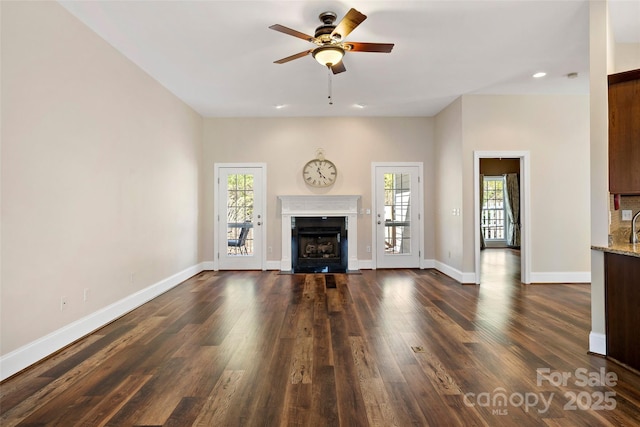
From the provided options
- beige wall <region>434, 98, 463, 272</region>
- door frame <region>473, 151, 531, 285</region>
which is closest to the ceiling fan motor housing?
beige wall <region>434, 98, 463, 272</region>

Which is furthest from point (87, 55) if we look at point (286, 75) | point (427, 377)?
point (427, 377)

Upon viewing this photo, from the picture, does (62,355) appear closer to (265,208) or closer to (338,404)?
(338,404)

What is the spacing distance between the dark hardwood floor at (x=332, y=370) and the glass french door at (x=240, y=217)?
226cm

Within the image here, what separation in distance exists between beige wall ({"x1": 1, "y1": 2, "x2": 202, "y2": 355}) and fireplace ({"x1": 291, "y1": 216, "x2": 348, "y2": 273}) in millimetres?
2431

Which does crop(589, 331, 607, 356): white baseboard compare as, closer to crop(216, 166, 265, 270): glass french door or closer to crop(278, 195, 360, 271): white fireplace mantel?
crop(278, 195, 360, 271): white fireplace mantel

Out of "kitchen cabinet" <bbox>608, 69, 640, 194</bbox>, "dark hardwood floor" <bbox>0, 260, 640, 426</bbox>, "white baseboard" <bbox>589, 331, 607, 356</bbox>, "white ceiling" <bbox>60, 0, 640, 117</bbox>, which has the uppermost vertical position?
"white ceiling" <bbox>60, 0, 640, 117</bbox>

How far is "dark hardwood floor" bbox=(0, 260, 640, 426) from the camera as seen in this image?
1.83 metres

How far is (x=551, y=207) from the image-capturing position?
5.09m

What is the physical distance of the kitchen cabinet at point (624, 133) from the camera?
260cm

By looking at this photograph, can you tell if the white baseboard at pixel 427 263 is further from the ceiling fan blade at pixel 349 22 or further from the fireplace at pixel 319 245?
the ceiling fan blade at pixel 349 22

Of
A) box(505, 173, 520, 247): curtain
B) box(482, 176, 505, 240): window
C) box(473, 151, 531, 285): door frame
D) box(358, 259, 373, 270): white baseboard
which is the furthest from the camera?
box(482, 176, 505, 240): window

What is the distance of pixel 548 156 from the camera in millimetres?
5098

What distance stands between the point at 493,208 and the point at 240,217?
824cm

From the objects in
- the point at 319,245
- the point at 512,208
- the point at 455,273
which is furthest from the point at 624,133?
the point at 512,208
